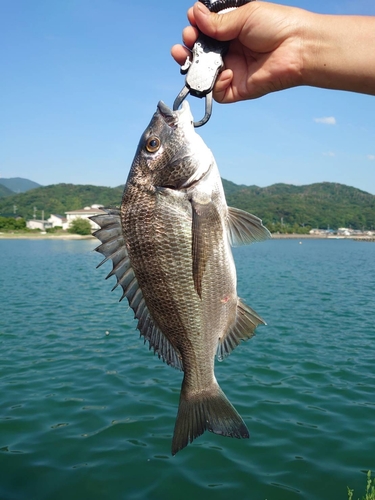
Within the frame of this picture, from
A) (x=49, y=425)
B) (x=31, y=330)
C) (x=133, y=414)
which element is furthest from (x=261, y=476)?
(x=31, y=330)

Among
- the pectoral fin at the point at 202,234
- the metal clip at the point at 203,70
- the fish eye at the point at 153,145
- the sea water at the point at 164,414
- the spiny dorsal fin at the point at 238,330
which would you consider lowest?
the sea water at the point at 164,414

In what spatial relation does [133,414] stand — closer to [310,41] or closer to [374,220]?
[310,41]

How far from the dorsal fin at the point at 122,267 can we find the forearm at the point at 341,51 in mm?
1683

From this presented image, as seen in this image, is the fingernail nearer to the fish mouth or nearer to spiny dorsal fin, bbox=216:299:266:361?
the fish mouth

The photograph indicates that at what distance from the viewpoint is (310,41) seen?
3010 mm

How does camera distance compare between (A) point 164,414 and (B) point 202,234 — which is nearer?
(B) point 202,234

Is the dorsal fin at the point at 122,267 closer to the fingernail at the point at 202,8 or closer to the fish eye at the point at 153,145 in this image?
the fish eye at the point at 153,145

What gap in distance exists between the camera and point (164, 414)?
9633 millimetres

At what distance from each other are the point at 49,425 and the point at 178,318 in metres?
7.59

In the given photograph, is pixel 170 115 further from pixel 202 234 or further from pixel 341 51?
pixel 341 51

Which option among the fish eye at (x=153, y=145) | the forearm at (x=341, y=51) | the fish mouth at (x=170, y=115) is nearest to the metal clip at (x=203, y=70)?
the fish mouth at (x=170, y=115)

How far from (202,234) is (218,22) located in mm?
1451

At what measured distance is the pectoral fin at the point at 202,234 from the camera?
2.69m

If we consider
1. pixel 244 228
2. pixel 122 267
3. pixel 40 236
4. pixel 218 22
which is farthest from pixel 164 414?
pixel 40 236
